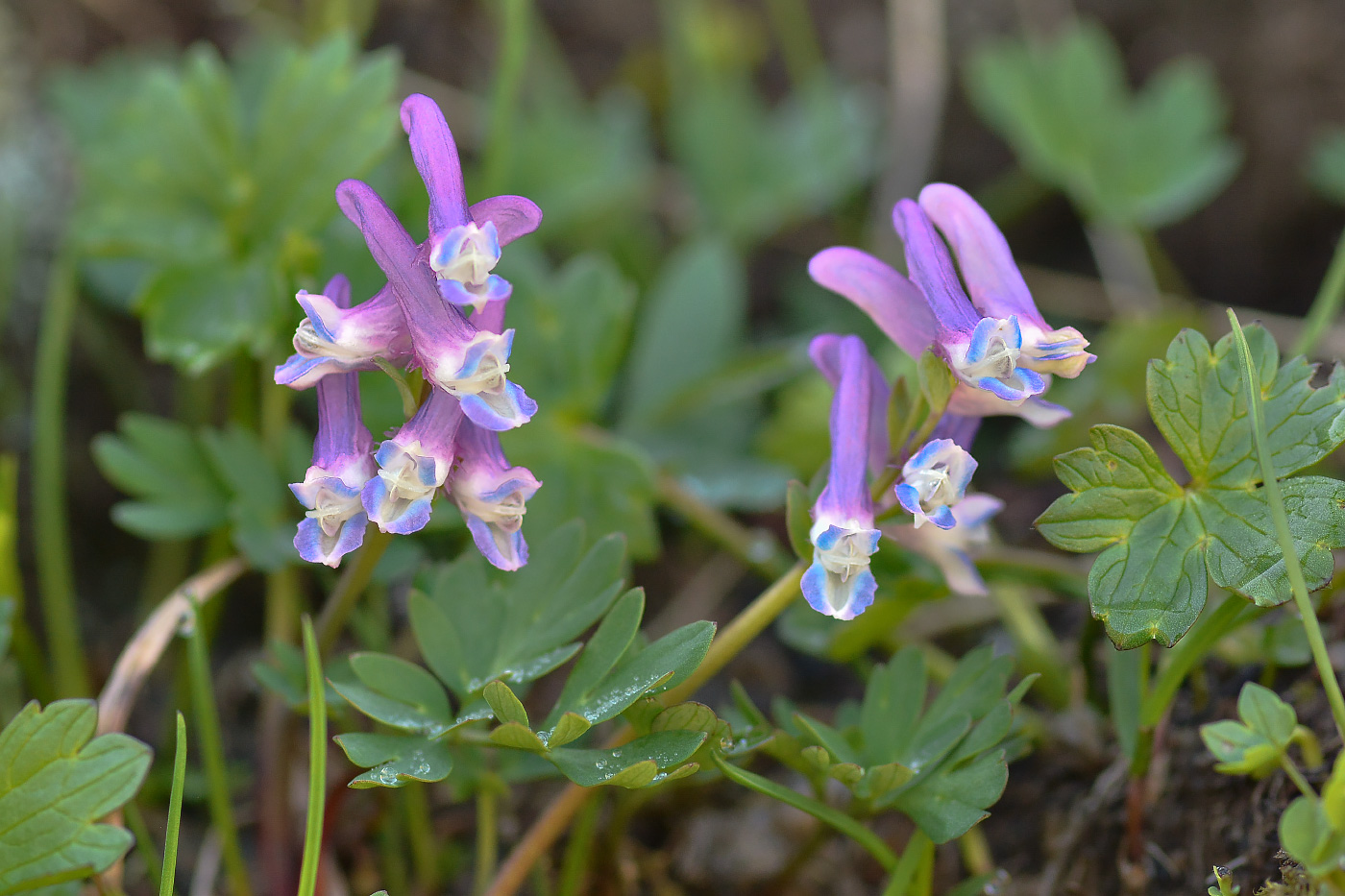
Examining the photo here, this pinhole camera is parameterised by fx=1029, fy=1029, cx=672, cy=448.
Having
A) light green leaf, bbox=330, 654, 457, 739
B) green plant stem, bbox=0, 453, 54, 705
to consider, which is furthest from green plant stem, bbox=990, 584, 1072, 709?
green plant stem, bbox=0, 453, 54, 705

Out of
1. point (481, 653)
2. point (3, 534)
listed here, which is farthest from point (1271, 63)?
point (3, 534)

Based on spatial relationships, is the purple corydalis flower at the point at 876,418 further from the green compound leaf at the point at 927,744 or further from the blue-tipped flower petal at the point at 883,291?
the green compound leaf at the point at 927,744

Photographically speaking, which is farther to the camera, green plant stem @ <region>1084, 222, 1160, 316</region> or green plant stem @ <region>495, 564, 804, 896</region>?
green plant stem @ <region>1084, 222, 1160, 316</region>

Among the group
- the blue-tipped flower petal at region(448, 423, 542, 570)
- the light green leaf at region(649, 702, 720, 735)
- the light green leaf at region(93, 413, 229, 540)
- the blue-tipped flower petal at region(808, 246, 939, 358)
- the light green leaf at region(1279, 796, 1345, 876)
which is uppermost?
the blue-tipped flower petal at region(808, 246, 939, 358)

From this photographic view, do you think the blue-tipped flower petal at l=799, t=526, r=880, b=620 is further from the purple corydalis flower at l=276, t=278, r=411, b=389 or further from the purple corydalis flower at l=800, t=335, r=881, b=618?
the purple corydalis flower at l=276, t=278, r=411, b=389

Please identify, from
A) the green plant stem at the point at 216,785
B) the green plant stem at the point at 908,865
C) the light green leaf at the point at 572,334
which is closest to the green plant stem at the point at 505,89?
the light green leaf at the point at 572,334

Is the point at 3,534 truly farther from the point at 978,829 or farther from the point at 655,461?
the point at 978,829
